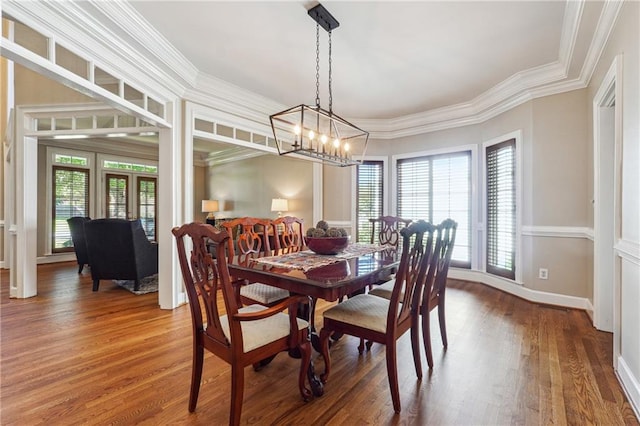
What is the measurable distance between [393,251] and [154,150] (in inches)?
279

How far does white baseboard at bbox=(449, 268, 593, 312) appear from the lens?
3.33m

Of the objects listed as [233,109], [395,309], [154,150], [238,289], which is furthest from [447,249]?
[154,150]

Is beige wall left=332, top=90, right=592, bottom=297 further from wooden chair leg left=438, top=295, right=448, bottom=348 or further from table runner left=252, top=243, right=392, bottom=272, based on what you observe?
table runner left=252, top=243, right=392, bottom=272

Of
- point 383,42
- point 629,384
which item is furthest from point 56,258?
point 629,384

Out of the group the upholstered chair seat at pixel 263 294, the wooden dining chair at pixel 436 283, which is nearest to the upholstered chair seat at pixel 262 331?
the upholstered chair seat at pixel 263 294

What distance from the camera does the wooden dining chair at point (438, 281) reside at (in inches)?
80.6

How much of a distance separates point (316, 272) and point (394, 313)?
19.9 inches

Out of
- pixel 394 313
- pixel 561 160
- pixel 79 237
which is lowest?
pixel 394 313

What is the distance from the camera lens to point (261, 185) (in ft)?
23.8

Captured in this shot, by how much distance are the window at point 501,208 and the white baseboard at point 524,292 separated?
0.12 meters

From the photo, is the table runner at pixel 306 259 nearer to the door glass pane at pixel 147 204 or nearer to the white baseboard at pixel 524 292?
the white baseboard at pixel 524 292

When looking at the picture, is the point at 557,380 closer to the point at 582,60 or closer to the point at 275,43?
the point at 582,60

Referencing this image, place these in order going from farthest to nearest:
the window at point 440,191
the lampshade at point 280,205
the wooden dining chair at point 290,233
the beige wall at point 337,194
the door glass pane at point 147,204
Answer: the door glass pane at point 147,204
the lampshade at point 280,205
the beige wall at point 337,194
the window at point 440,191
the wooden dining chair at point 290,233

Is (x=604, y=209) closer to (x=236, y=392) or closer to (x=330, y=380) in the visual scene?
(x=330, y=380)
